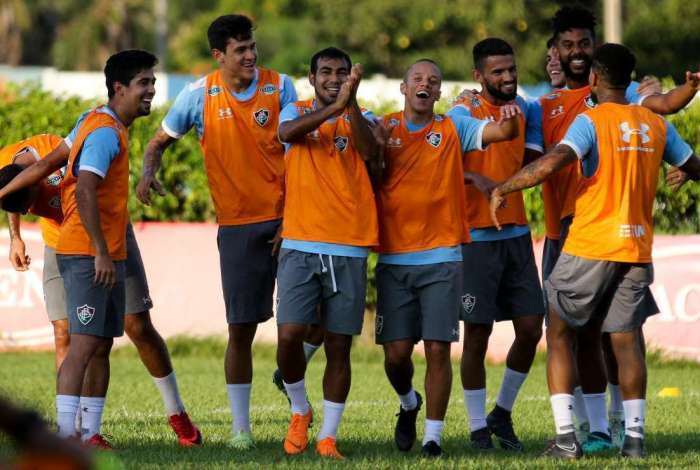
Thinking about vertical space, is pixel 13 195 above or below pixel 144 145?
below

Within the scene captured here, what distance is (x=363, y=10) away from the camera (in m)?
40.6

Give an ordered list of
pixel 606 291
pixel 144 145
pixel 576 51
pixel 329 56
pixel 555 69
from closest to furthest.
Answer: pixel 606 291 < pixel 329 56 < pixel 576 51 < pixel 555 69 < pixel 144 145

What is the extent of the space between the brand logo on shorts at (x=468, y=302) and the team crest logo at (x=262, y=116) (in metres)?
1.63

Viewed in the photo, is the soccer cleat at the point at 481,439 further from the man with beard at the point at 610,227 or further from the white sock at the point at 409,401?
the man with beard at the point at 610,227

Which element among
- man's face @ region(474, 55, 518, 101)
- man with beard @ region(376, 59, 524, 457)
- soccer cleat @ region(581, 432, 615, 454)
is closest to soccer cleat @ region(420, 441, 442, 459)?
man with beard @ region(376, 59, 524, 457)

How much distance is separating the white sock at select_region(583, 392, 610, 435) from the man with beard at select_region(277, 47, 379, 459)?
1.50 metres

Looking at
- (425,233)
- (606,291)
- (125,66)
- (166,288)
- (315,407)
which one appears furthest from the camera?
(166,288)

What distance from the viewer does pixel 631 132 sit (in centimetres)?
792

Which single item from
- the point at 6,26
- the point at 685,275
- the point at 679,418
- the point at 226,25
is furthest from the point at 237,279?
the point at 6,26

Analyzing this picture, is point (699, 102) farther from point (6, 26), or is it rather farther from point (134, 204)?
point (6, 26)

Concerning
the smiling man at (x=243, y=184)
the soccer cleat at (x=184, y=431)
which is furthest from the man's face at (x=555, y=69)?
the soccer cleat at (x=184, y=431)

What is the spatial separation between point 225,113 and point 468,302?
6.21 feet

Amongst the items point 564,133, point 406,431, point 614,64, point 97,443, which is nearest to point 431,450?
point 406,431

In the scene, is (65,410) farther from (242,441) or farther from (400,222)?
(400,222)
